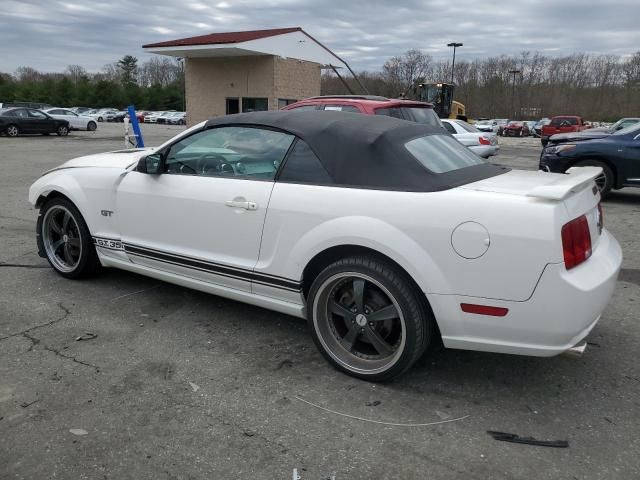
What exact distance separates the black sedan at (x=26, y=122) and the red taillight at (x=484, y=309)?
92.1 feet

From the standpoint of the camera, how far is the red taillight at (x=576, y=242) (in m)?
2.58

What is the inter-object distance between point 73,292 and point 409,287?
9.79 ft

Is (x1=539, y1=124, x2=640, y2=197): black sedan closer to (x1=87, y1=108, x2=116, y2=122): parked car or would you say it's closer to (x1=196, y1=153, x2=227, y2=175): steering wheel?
(x1=196, y1=153, x2=227, y2=175): steering wheel

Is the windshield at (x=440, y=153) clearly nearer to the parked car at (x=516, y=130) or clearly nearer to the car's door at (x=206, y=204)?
→ the car's door at (x=206, y=204)

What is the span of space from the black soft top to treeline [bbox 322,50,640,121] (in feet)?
211

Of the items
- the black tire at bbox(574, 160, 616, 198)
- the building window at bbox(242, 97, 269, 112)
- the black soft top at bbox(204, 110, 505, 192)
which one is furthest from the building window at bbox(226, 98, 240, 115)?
the black soft top at bbox(204, 110, 505, 192)

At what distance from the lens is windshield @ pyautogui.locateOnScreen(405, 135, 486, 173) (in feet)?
10.5

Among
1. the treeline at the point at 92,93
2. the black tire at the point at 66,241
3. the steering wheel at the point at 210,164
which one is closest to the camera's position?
the steering wheel at the point at 210,164

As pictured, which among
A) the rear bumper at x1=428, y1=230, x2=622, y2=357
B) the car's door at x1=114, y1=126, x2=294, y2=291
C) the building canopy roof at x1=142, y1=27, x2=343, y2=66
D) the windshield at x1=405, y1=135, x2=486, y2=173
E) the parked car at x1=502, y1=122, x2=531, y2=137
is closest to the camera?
the rear bumper at x1=428, y1=230, x2=622, y2=357

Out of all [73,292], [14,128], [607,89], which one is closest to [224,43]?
[14,128]

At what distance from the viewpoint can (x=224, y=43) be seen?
25188mm

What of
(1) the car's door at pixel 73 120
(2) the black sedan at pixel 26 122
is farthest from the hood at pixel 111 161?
(1) the car's door at pixel 73 120

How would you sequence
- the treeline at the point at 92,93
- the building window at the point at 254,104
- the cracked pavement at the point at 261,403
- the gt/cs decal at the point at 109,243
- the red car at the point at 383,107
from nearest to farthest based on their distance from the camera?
the cracked pavement at the point at 261,403, the gt/cs decal at the point at 109,243, the red car at the point at 383,107, the building window at the point at 254,104, the treeline at the point at 92,93

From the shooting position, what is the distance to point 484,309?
8.77 ft
